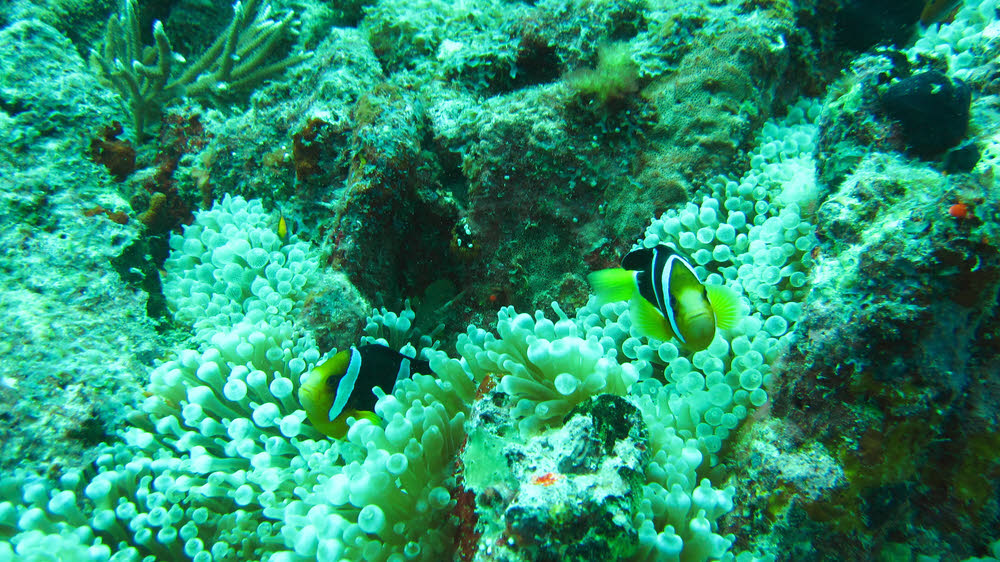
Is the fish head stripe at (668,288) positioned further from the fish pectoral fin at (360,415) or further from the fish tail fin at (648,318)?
the fish pectoral fin at (360,415)

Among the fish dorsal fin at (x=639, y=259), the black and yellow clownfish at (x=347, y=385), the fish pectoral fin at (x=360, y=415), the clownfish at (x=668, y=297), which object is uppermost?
the fish dorsal fin at (x=639, y=259)

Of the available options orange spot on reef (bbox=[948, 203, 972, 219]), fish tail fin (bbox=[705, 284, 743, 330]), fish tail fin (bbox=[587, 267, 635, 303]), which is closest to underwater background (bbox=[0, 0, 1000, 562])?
orange spot on reef (bbox=[948, 203, 972, 219])

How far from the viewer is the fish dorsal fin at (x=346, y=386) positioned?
207 centimetres

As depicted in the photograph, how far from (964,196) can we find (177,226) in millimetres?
4664

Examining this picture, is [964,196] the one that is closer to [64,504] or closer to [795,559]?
[795,559]

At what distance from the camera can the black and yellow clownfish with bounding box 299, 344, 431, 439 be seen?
2.04 meters

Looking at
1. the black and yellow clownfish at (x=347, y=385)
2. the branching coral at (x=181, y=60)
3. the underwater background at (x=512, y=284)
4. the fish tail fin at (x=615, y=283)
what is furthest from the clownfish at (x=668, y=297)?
the branching coral at (x=181, y=60)

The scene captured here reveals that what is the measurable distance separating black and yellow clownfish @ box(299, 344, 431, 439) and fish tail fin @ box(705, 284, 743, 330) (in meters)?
1.43

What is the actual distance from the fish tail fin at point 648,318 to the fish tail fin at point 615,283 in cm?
5

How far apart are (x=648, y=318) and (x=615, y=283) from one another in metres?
0.19

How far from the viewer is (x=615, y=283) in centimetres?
193

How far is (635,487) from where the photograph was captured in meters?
1.49

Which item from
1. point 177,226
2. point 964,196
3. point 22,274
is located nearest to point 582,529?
point 964,196

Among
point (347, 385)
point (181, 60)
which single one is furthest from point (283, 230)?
point (181, 60)
